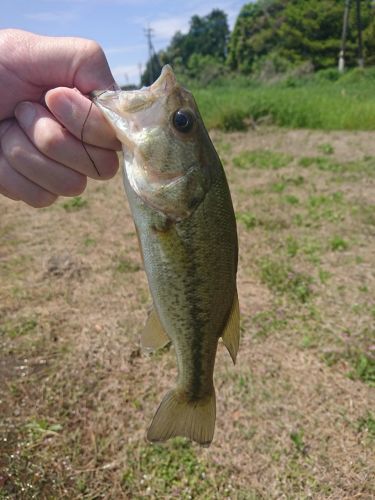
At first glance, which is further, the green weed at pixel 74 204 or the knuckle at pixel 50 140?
the green weed at pixel 74 204

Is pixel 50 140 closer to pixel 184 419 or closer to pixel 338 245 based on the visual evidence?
pixel 184 419

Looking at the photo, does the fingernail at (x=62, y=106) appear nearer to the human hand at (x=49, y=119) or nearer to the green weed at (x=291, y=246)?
the human hand at (x=49, y=119)

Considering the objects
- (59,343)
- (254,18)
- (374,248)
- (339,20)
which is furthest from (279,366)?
(254,18)

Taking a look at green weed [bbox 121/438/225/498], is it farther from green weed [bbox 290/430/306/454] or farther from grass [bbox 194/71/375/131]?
grass [bbox 194/71/375/131]

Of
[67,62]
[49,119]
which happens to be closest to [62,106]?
[49,119]

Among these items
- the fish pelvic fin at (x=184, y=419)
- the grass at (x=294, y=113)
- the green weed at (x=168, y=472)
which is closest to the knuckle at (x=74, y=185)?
the fish pelvic fin at (x=184, y=419)


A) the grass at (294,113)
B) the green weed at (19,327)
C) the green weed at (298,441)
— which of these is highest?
the green weed at (19,327)
